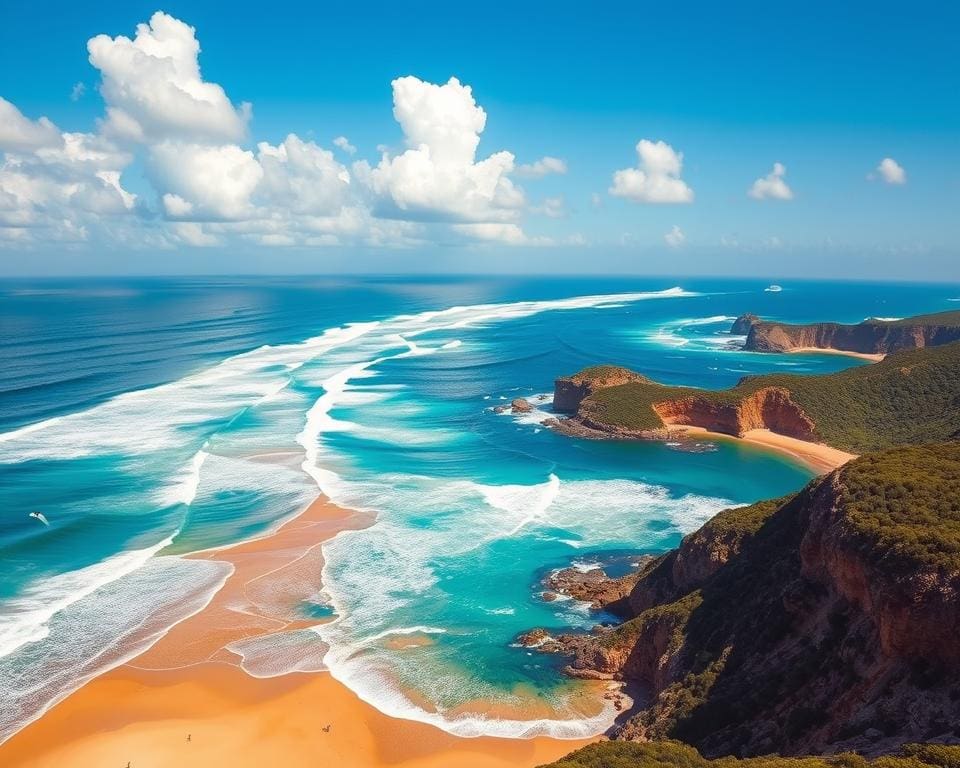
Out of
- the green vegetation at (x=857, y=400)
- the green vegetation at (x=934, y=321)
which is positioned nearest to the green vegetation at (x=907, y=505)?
the green vegetation at (x=857, y=400)

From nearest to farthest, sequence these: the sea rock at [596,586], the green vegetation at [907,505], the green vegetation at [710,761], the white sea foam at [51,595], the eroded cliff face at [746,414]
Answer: the green vegetation at [710,761] < the green vegetation at [907,505] < the white sea foam at [51,595] < the sea rock at [596,586] < the eroded cliff face at [746,414]

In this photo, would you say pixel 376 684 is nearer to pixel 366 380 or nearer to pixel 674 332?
pixel 366 380

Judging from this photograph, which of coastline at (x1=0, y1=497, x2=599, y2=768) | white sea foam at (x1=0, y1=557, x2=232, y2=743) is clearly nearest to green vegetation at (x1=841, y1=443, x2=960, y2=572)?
coastline at (x1=0, y1=497, x2=599, y2=768)

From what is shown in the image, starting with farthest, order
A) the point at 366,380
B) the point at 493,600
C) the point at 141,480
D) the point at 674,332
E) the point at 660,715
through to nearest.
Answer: the point at 674,332 → the point at 366,380 → the point at 141,480 → the point at 493,600 → the point at 660,715

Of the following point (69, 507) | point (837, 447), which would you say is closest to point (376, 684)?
point (69, 507)

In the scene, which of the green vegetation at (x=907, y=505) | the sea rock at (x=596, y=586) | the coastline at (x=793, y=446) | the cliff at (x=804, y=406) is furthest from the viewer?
the cliff at (x=804, y=406)

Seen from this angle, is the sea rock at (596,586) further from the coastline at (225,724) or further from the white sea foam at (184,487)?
the white sea foam at (184,487)

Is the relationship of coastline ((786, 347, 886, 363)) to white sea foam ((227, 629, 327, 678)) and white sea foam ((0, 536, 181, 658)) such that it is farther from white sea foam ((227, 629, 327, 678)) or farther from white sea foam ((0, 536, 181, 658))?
white sea foam ((0, 536, 181, 658))

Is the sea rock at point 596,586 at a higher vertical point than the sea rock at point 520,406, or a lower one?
lower
